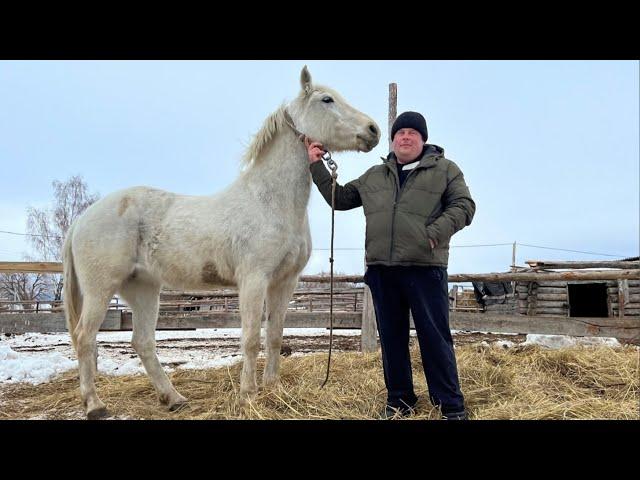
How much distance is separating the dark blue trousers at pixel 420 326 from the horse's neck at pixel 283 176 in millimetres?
883

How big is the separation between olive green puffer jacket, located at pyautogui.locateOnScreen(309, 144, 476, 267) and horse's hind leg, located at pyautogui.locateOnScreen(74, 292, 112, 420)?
231cm

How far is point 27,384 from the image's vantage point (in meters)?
4.82

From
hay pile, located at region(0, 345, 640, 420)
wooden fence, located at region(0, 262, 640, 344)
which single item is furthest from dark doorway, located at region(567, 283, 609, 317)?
hay pile, located at region(0, 345, 640, 420)

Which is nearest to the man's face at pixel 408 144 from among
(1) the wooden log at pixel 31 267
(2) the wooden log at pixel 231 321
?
(2) the wooden log at pixel 231 321

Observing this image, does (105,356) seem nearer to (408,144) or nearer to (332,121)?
(332,121)

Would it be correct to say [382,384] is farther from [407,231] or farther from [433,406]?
[407,231]

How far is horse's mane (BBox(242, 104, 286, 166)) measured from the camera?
12.5 feet

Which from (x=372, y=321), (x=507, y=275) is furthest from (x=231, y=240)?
(x=507, y=275)

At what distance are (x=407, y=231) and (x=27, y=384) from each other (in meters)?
4.66

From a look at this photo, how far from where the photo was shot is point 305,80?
3592mm

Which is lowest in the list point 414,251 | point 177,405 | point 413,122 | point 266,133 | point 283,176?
point 177,405

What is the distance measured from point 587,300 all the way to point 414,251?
641 inches

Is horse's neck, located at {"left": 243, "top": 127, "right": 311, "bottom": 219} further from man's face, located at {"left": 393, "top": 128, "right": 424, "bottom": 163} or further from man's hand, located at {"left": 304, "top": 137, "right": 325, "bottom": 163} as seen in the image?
man's face, located at {"left": 393, "top": 128, "right": 424, "bottom": 163}
